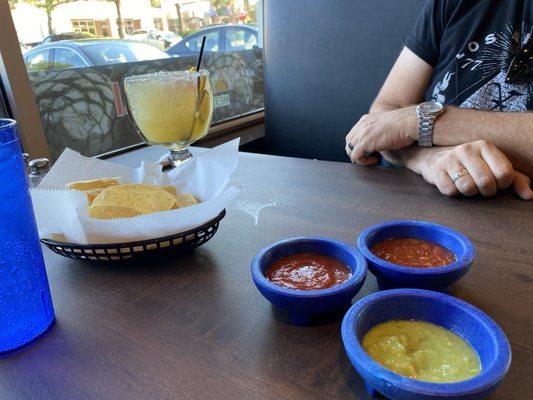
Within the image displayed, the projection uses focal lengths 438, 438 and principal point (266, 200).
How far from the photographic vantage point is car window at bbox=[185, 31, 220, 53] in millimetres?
2508

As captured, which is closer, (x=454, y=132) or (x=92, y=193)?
(x=92, y=193)

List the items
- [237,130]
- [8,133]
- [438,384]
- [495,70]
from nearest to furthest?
[438,384], [8,133], [495,70], [237,130]

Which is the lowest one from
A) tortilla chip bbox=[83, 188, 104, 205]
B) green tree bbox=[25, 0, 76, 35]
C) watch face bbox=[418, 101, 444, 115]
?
tortilla chip bbox=[83, 188, 104, 205]

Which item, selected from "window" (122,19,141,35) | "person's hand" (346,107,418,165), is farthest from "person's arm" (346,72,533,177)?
"window" (122,19,141,35)

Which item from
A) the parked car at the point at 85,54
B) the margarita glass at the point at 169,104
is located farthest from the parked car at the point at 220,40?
the margarita glass at the point at 169,104

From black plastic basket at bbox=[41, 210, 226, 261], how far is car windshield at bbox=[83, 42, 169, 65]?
154 centimetres

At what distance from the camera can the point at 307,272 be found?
1.85 ft

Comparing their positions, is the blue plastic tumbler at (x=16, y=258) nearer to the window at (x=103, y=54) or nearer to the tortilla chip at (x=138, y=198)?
the tortilla chip at (x=138, y=198)

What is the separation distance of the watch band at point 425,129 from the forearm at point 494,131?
0.01 metres

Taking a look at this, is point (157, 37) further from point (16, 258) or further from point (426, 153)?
point (16, 258)

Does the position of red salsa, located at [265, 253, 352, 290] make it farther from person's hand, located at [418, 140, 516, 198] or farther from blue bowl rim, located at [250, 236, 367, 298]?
person's hand, located at [418, 140, 516, 198]

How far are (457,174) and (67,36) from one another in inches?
65.3

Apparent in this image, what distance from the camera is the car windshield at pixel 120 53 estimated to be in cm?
195

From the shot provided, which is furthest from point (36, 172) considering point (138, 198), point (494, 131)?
point (494, 131)
